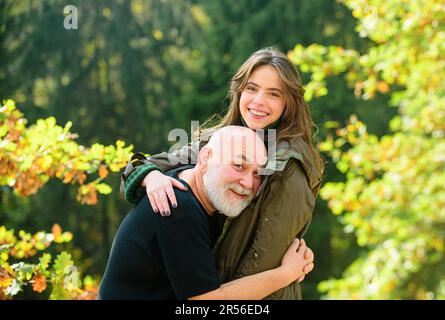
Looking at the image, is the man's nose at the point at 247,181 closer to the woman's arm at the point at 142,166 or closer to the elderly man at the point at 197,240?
the elderly man at the point at 197,240

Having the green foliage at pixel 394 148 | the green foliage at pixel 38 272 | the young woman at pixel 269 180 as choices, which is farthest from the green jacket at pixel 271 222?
the green foliage at pixel 394 148

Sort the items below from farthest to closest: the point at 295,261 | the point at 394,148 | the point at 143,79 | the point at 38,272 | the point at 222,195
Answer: the point at 143,79, the point at 394,148, the point at 38,272, the point at 295,261, the point at 222,195

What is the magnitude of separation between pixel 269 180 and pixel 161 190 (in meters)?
0.41

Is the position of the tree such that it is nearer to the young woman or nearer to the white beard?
the young woman

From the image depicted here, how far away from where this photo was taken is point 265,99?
2969mm

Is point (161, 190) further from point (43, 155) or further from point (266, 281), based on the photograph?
point (43, 155)

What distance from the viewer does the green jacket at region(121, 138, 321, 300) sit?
2.61m

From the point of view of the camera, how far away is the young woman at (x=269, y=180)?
2613 mm

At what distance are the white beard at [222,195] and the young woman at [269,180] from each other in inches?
2.4

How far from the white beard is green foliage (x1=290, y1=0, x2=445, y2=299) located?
120 inches

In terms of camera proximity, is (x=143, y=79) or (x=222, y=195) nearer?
(x=222, y=195)

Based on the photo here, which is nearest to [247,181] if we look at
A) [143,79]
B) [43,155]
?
[43,155]
